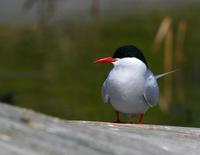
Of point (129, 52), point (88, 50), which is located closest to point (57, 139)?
point (129, 52)

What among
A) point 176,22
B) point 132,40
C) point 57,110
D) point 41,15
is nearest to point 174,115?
point 57,110

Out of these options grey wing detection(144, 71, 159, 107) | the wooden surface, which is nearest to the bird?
grey wing detection(144, 71, 159, 107)

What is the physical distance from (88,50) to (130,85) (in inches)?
645

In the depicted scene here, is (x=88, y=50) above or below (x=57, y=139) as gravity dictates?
below

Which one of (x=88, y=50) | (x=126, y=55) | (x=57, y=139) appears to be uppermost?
(x=57, y=139)

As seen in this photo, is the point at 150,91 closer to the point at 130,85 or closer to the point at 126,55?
the point at 130,85

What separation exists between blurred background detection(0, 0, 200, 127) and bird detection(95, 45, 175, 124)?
7.55 m

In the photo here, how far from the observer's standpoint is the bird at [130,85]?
26.2 ft

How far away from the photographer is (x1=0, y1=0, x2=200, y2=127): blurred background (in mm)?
18453

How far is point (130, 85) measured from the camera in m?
7.97

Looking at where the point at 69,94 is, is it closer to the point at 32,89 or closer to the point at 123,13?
the point at 32,89

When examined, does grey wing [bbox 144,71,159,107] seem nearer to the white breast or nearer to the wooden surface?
the white breast

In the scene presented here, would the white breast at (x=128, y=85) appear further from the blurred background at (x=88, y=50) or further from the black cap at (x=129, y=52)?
the blurred background at (x=88, y=50)

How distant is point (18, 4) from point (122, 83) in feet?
63.4
